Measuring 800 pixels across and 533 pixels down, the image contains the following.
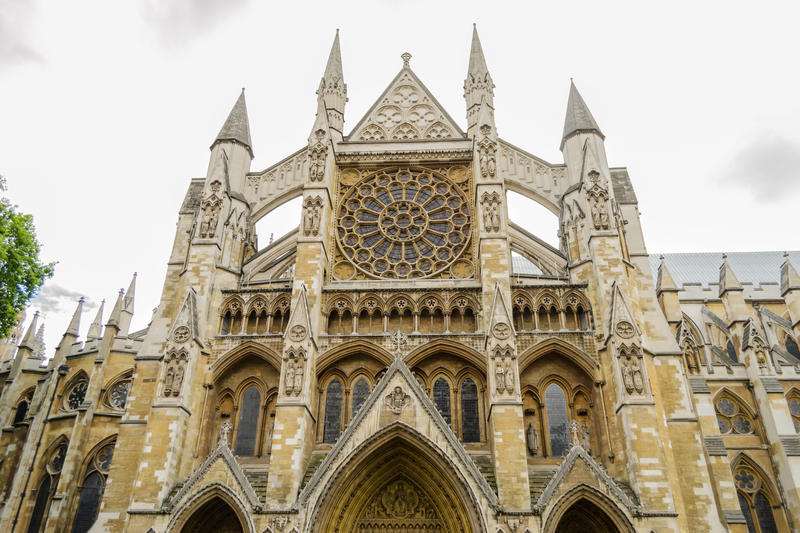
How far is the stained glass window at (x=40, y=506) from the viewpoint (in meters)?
21.5

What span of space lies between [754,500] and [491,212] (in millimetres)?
16243

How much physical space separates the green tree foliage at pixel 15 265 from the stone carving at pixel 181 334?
153 inches

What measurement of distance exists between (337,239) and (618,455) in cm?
1111

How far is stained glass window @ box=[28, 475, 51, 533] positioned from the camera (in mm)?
21484

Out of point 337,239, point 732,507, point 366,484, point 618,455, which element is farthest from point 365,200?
point 732,507

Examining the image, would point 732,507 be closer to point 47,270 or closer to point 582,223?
point 582,223

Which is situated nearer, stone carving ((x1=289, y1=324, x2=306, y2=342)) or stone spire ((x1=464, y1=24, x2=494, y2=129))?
stone carving ((x1=289, y1=324, x2=306, y2=342))

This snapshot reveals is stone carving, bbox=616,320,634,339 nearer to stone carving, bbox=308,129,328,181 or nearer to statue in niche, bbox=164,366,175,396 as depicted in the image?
stone carving, bbox=308,129,328,181

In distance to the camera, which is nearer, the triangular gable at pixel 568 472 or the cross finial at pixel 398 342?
the triangular gable at pixel 568 472

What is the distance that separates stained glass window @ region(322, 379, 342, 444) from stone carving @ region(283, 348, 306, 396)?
69.5 inches

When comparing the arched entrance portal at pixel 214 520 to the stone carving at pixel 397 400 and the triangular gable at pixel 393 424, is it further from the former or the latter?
the stone carving at pixel 397 400

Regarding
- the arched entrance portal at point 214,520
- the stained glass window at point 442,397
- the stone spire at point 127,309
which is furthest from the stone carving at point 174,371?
the stone spire at point 127,309

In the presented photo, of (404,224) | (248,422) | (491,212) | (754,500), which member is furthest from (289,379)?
(754,500)

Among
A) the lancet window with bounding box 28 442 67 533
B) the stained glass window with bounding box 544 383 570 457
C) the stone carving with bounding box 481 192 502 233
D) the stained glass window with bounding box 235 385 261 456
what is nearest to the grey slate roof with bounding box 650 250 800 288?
the stone carving with bounding box 481 192 502 233
